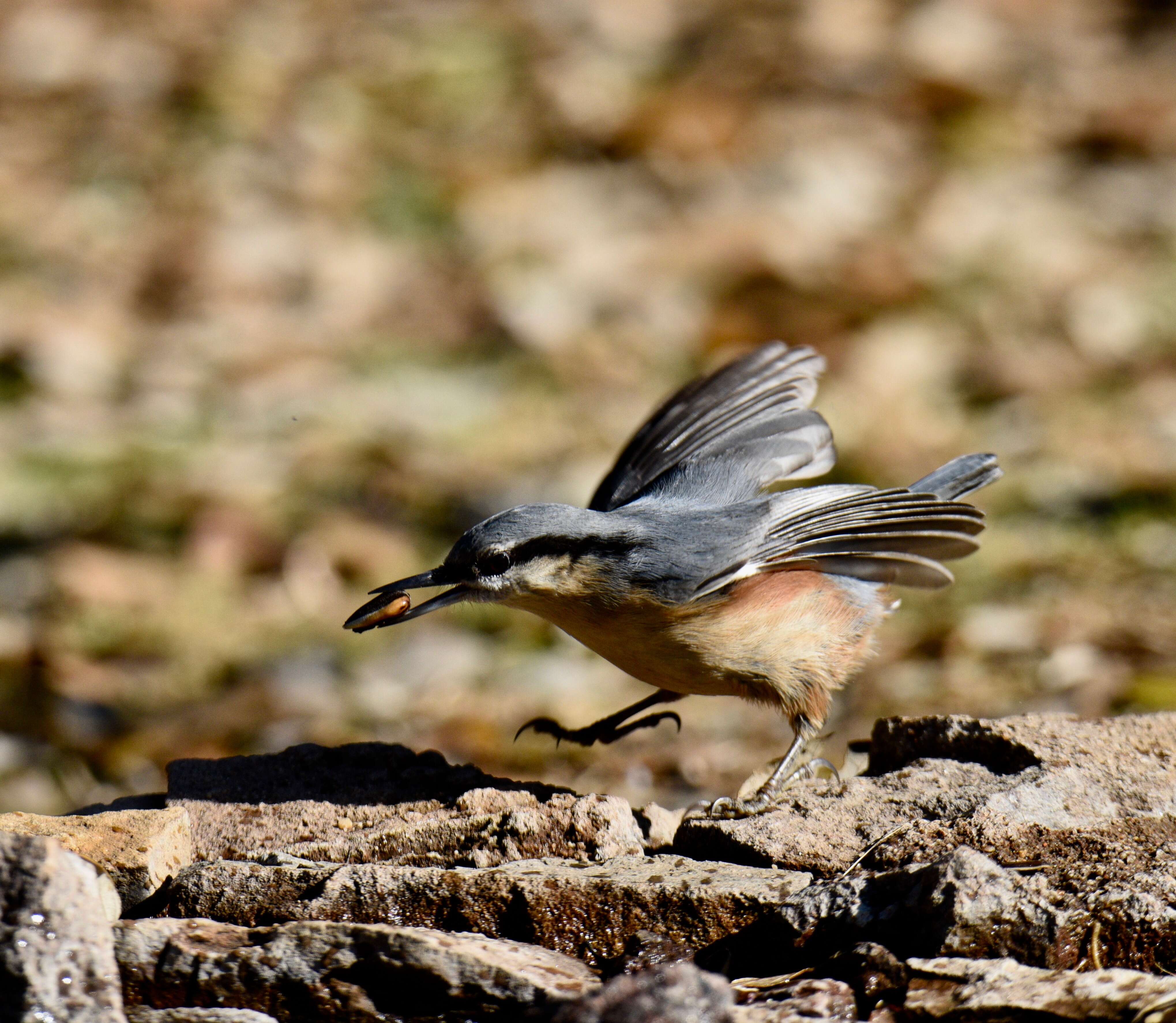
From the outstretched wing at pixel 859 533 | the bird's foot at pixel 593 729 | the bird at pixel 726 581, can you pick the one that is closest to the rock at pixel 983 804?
the bird at pixel 726 581

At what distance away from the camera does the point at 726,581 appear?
3.11 metres

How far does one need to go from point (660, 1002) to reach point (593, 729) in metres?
1.75

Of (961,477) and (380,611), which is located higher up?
(961,477)

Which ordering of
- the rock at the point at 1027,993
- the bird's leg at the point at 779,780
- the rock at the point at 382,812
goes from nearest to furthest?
the rock at the point at 1027,993 < the rock at the point at 382,812 < the bird's leg at the point at 779,780

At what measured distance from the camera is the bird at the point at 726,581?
3131 millimetres

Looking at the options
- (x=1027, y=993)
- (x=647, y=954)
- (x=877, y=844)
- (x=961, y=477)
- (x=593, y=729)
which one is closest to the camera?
(x=1027, y=993)

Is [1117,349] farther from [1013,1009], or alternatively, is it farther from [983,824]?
[1013,1009]

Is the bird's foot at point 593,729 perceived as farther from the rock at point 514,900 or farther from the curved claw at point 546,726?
the rock at point 514,900

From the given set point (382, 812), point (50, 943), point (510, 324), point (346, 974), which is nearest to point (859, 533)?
→ point (382, 812)

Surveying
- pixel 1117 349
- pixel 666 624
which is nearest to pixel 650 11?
pixel 1117 349

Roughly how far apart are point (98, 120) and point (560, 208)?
2.58 m

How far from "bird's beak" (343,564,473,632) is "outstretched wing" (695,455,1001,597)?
0.54 metres

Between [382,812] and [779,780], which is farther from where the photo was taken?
[779,780]

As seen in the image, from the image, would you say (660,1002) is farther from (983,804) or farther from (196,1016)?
(983,804)
